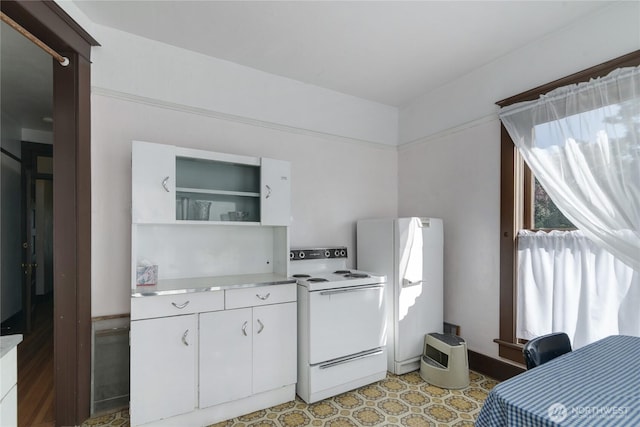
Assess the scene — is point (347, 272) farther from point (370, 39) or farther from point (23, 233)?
point (23, 233)

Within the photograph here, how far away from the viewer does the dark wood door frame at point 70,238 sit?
6.84ft

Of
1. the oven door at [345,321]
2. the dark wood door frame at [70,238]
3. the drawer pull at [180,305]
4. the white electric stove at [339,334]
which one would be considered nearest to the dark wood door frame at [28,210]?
the dark wood door frame at [70,238]

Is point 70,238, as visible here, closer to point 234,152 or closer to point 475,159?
point 234,152

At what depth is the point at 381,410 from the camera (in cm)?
234

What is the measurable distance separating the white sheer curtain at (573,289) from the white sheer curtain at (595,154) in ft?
0.56

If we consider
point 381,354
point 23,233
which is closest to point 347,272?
point 381,354

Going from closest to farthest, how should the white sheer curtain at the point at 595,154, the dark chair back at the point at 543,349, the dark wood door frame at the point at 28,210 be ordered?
the dark chair back at the point at 543,349
the white sheer curtain at the point at 595,154
the dark wood door frame at the point at 28,210

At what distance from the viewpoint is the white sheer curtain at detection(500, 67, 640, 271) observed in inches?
76.6

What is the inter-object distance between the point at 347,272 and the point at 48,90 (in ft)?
11.5

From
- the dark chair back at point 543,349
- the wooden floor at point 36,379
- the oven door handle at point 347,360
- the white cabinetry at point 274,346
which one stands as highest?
the dark chair back at point 543,349

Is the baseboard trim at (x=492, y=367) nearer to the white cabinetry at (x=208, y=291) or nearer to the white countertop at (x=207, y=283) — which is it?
the white cabinetry at (x=208, y=291)

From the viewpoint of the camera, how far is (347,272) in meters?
3.11

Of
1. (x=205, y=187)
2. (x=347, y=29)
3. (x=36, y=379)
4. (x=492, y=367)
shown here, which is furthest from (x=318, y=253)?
(x=36, y=379)

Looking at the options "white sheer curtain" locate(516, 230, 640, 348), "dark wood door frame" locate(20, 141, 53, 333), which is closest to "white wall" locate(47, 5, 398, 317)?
"white sheer curtain" locate(516, 230, 640, 348)
